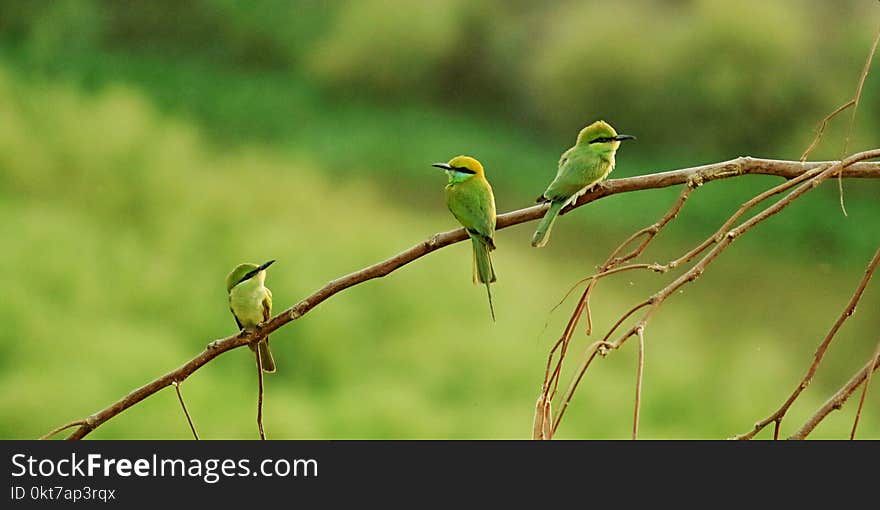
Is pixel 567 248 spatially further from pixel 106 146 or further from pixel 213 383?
pixel 106 146

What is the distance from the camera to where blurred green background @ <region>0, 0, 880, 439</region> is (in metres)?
2.60

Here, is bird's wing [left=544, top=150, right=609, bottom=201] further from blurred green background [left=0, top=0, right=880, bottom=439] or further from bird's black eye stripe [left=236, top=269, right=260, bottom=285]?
blurred green background [left=0, top=0, right=880, bottom=439]

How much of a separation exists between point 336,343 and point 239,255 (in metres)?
0.38

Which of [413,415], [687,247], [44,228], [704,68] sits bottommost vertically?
[413,415]

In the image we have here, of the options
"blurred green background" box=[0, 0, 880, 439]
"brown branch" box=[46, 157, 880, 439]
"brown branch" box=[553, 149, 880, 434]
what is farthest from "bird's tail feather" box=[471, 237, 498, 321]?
"blurred green background" box=[0, 0, 880, 439]

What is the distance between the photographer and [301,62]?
2.97 metres

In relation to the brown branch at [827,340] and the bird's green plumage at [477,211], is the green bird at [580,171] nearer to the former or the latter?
the bird's green plumage at [477,211]

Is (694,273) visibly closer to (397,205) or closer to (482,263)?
→ (482,263)

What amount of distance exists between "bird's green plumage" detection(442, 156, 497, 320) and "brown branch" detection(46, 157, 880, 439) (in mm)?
184

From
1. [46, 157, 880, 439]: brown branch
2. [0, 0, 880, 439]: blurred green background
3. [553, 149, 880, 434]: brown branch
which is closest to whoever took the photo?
[553, 149, 880, 434]: brown branch

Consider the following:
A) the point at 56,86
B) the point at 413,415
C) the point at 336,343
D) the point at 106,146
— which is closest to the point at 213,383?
the point at 336,343

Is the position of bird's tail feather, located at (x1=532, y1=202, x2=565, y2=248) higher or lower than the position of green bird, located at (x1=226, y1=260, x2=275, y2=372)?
lower

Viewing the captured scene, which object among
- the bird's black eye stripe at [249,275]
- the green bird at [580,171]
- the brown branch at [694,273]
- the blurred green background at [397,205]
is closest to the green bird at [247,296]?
the bird's black eye stripe at [249,275]

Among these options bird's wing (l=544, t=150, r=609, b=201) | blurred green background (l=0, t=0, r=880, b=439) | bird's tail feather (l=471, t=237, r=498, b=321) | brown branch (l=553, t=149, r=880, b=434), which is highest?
blurred green background (l=0, t=0, r=880, b=439)
